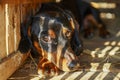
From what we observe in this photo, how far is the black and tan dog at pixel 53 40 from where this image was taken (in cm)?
219

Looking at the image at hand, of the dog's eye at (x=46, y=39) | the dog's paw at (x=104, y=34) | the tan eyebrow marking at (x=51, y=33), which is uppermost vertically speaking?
the tan eyebrow marking at (x=51, y=33)

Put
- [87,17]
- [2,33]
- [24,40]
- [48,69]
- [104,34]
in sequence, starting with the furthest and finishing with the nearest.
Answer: [87,17] → [104,34] → [24,40] → [48,69] → [2,33]

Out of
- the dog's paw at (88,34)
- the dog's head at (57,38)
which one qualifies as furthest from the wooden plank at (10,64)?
the dog's paw at (88,34)

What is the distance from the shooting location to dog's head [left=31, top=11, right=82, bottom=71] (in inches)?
85.5

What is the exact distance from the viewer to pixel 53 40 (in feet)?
7.48

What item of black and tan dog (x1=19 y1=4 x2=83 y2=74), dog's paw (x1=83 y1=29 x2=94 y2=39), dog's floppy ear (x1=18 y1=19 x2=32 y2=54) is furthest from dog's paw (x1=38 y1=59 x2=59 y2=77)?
dog's paw (x1=83 y1=29 x2=94 y2=39)

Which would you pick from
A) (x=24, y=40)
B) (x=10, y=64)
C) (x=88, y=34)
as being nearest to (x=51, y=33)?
(x=24, y=40)

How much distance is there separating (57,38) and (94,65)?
1.51 ft

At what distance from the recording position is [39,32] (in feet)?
7.84

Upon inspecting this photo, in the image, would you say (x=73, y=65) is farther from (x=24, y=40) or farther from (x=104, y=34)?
(x=104, y=34)

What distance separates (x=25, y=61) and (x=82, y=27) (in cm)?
193

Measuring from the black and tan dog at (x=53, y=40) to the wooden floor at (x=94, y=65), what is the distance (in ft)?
0.28

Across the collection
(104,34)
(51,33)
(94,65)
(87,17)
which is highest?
(87,17)

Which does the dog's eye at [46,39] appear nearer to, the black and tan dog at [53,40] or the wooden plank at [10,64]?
the black and tan dog at [53,40]
